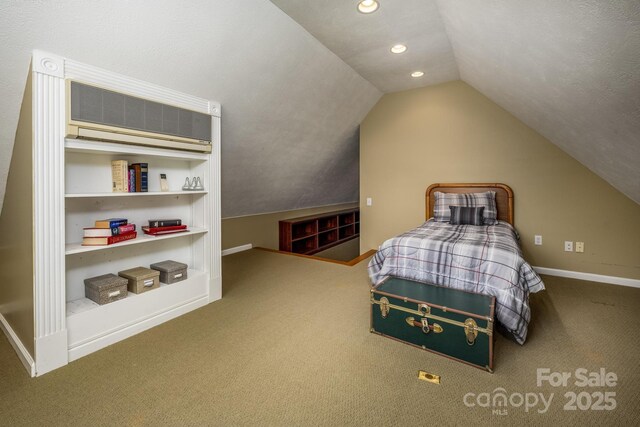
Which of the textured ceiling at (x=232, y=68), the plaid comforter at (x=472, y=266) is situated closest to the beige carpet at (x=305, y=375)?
the plaid comforter at (x=472, y=266)

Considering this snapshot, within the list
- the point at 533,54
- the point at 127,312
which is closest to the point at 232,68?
the point at 127,312

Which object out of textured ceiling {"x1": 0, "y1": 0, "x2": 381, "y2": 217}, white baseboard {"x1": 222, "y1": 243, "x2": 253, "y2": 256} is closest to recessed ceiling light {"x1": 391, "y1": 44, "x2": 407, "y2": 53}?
textured ceiling {"x1": 0, "y1": 0, "x2": 381, "y2": 217}

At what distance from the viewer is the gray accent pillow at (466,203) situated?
3.59 meters

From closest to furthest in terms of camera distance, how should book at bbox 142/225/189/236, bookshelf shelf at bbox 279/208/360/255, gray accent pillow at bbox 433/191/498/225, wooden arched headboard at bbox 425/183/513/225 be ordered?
book at bbox 142/225/189/236
gray accent pillow at bbox 433/191/498/225
wooden arched headboard at bbox 425/183/513/225
bookshelf shelf at bbox 279/208/360/255

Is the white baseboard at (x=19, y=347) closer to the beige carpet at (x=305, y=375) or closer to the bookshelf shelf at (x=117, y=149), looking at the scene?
the beige carpet at (x=305, y=375)

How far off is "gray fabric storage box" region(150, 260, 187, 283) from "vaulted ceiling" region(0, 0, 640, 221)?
3.97 feet

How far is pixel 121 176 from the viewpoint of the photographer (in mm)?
2287

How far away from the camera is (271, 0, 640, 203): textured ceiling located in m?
1.38

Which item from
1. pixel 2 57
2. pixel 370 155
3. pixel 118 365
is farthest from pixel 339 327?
pixel 370 155

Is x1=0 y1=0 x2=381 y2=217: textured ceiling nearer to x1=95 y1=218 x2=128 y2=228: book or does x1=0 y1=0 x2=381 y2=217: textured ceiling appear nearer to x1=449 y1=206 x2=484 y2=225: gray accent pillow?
x1=95 y1=218 x2=128 y2=228: book

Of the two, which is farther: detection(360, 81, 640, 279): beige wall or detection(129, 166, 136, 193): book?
detection(360, 81, 640, 279): beige wall

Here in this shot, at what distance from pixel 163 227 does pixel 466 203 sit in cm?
323

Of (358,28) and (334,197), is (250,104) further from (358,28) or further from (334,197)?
(334,197)

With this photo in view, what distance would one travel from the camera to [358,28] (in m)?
2.57
